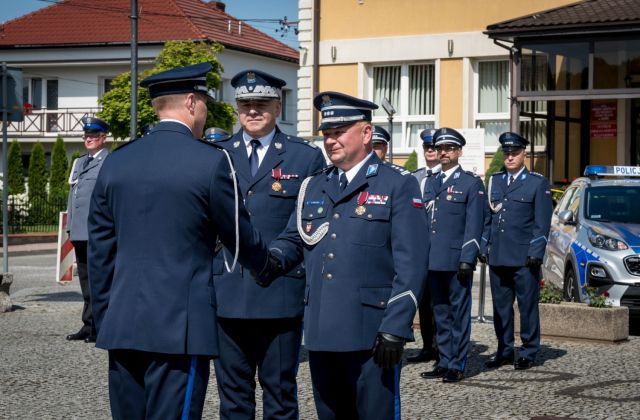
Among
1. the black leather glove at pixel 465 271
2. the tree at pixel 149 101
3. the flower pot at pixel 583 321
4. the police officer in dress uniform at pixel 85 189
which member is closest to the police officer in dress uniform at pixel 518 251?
the black leather glove at pixel 465 271

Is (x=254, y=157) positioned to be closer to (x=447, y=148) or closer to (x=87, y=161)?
(x=447, y=148)

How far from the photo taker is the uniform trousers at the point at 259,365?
21.7 feet

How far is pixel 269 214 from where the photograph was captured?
687cm

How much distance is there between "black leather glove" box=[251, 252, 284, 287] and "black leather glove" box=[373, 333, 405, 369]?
1.91ft

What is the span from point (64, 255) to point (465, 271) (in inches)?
286

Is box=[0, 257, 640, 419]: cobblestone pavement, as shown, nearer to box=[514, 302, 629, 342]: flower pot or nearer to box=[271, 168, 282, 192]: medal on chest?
box=[514, 302, 629, 342]: flower pot

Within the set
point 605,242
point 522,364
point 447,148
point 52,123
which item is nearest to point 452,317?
point 522,364

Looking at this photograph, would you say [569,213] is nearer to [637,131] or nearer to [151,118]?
[637,131]

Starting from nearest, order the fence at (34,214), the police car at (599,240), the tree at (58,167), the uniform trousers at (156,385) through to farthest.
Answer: the uniform trousers at (156,385) → the police car at (599,240) → the fence at (34,214) → the tree at (58,167)

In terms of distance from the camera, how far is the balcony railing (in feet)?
174

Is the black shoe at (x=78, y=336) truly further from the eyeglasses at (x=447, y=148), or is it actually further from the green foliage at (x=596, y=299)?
the green foliage at (x=596, y=299)

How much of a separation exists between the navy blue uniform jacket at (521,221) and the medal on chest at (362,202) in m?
5.23

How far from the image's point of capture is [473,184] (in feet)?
34.2

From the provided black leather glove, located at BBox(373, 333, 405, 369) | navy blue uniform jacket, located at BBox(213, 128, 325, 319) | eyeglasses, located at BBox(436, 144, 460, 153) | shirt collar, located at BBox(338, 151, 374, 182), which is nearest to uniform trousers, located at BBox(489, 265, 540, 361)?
eyeglasses, located at BBox(436, 144, 460, 153)
